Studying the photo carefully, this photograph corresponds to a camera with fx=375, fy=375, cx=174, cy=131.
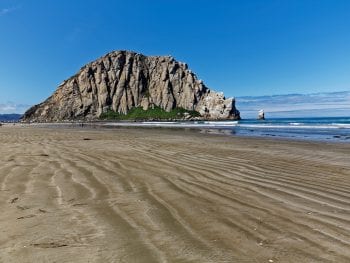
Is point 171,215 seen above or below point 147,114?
below

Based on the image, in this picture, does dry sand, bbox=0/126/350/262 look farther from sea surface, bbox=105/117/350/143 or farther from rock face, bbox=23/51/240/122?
rock face, bbox=23/51/240/122

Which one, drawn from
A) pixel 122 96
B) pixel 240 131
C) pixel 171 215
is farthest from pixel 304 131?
pixel 122 96

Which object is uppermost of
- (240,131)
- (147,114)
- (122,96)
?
(122,96)

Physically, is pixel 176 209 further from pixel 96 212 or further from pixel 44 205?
pixel 44 205

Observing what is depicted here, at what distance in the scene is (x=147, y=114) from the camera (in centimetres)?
18838

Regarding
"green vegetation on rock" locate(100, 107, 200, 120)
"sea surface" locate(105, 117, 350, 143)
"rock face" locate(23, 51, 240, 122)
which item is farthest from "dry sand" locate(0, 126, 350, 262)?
"rock face" locate(23, 51, 240, 122)

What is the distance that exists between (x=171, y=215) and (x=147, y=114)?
184 metres

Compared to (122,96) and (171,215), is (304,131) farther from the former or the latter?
(122,96)

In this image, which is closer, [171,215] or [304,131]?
[171,215]

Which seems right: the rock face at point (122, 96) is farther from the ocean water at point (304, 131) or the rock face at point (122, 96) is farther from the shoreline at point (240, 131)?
the ocean water at point (304, 131)

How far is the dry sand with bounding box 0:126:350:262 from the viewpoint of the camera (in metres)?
4.11

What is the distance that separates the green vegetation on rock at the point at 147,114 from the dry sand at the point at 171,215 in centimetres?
16928

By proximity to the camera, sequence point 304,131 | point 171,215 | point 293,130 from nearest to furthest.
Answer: point 171,215, point 304,131, point 293,130

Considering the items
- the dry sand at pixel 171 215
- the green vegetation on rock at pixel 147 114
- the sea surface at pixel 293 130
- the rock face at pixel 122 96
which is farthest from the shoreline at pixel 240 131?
the rock face at pixel 122 96
